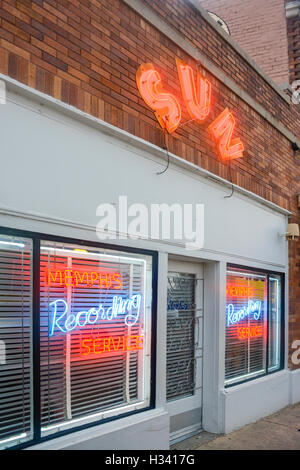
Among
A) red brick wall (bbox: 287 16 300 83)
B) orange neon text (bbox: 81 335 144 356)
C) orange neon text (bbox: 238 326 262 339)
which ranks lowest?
orange neon text (bbox: 238 326 262 339)

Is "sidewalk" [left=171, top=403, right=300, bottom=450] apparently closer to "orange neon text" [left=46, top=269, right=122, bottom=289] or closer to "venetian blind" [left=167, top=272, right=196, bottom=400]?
"venetian blind" [left=167, top=272, right=196, bottom=400]

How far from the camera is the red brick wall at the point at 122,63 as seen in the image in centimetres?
398

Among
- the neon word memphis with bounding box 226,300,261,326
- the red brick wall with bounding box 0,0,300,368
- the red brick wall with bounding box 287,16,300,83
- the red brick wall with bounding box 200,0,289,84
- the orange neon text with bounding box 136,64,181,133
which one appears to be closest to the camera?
the red brick wall with bounding box 0,0,300,368

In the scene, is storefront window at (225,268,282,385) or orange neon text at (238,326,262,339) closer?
storefront window at (225,268,282,385)

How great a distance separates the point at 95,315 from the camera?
4566 millimetres

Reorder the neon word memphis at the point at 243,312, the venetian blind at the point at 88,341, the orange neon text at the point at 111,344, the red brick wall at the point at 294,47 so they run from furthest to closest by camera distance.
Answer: the red brick wall at the point at 294,47 < the neon word memphis at the point at 243,312 < the orange neon text at the point at 111,344 < the venetian blind at the point at 88,341

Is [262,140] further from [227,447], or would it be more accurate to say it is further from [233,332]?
[227,447]

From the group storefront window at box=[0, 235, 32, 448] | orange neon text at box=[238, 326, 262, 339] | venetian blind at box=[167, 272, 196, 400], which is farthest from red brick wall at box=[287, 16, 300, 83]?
storefront window at box=[0, 235, 32, 448]

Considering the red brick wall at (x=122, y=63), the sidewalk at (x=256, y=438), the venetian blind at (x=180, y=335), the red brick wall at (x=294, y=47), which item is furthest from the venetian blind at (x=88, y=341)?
the red brick wall at (x=294, y=47)

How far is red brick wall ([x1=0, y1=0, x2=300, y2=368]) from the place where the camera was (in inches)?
157

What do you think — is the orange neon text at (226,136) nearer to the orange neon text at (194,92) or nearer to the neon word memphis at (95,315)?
the orange neon text at (194,92)

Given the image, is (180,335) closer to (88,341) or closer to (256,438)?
(256,438)

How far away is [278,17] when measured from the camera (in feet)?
35.7

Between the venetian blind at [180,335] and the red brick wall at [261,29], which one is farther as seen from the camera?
the red brick wall at [261,29]
